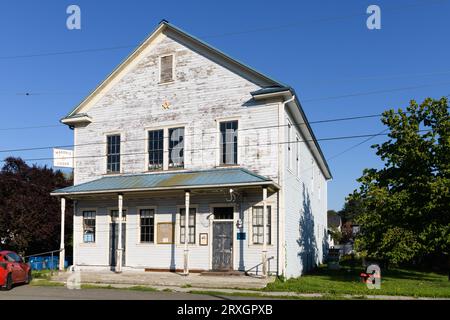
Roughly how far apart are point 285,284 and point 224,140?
7061mm

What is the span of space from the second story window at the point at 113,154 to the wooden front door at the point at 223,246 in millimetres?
6374

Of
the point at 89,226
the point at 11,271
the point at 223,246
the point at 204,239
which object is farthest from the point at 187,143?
the point at 11,271

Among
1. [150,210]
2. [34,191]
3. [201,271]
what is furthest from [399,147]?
[34,191]

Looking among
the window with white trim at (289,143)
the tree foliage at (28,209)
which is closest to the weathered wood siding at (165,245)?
the window with white trim at (289,143)

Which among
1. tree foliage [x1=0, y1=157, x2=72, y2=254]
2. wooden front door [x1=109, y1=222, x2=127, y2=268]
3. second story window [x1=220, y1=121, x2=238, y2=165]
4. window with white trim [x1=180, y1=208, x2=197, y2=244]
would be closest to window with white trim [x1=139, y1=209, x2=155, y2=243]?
wooden front door [x1=109, y1=222, x2=127, y2=268]

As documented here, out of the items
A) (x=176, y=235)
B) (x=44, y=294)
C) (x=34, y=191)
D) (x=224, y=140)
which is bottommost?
(x=44, y=294)

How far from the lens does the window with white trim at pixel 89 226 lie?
79.8ft

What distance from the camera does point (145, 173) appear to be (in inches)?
916

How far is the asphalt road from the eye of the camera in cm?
1502

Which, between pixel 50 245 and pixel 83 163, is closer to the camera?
pixel 83 163

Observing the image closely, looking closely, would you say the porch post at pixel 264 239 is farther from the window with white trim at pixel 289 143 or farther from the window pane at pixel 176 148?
the window pane at pixel 176 148

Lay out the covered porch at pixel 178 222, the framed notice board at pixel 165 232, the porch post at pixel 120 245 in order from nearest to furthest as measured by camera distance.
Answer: the covered porch at pixel 178 222 < the porch post at pixel 120 245 < the framed notice board at pixel 165 232
